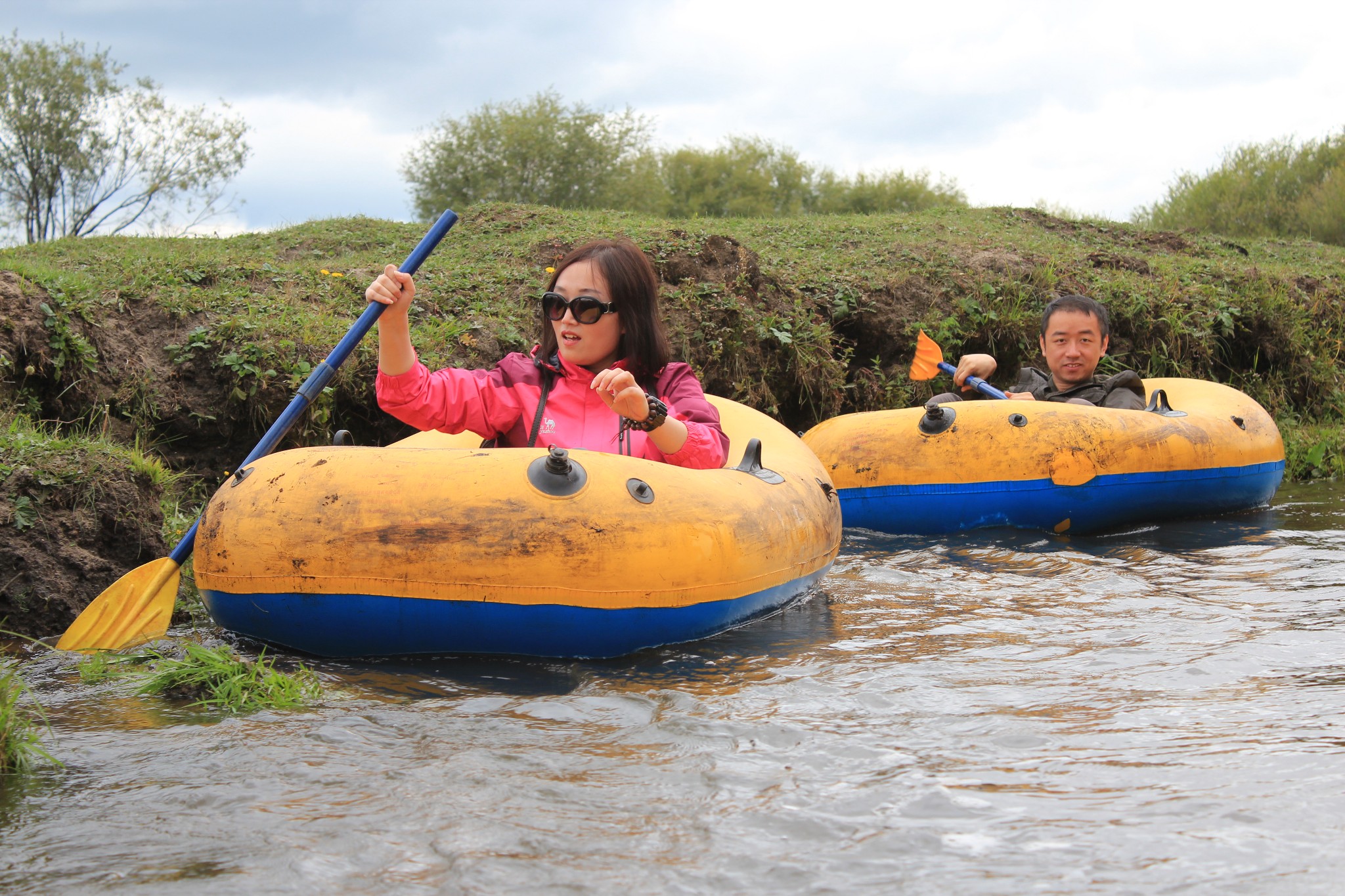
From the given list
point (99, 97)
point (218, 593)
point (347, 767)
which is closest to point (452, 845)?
point (347, 767)

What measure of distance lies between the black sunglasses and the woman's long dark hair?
76mm

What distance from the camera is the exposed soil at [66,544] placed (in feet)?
10.3

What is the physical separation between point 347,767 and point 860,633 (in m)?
1.54

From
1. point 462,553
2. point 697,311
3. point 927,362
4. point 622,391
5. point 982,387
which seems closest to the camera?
point 462,553

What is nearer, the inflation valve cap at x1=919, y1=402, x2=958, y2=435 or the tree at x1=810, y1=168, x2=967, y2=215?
the inflation valve cap at x1=919, y1=402, x2=958, y2=435

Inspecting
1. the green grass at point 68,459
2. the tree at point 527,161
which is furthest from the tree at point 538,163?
the green grass at point 68,459

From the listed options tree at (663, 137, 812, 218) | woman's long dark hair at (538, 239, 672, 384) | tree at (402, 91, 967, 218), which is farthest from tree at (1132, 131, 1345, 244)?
woman's long dark hair at (538, 239, 672, 384)

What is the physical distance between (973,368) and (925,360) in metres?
0.37

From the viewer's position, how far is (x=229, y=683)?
2309 millimetres

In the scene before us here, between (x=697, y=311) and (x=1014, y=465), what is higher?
(x=697, y=311)

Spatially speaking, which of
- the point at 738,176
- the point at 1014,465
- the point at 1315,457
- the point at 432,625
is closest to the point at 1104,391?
the point at 1014,465

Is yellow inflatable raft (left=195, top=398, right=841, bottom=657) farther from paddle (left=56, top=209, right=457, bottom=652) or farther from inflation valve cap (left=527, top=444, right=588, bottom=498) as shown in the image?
paddle (left=56, top=209, right=457, bottom=652)

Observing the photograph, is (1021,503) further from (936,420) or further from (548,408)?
(548,408)

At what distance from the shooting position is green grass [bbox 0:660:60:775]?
185cm
